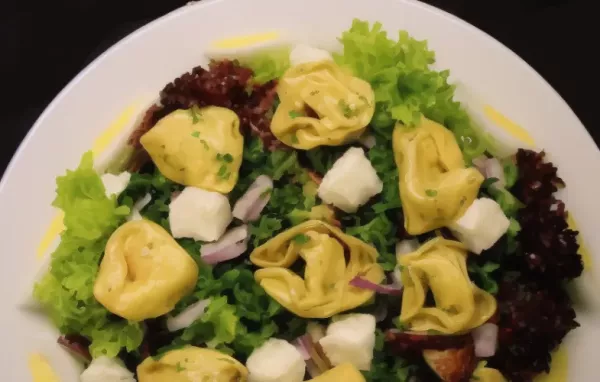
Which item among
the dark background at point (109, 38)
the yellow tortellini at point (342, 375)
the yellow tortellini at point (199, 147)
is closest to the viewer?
the yellow tortellini at point (342, 375)

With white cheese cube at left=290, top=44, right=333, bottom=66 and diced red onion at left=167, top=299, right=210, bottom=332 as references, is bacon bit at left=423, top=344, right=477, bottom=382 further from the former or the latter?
white cheese cube at left=290, top=44, right=333, bottom=66

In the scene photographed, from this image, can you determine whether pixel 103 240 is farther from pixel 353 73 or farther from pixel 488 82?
pixel 488 82

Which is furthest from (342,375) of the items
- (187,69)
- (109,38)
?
(109,38)

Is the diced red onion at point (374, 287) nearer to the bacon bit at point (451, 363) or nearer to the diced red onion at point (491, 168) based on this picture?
the bacon bit at point (451, 363)

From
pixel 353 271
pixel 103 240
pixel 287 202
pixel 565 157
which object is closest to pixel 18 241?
pixel 103 240

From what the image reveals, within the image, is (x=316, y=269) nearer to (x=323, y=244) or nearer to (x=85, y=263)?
(x=323, y=244)

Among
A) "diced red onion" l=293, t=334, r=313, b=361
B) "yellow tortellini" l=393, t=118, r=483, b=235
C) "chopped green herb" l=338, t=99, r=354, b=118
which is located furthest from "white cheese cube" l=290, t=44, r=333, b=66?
"diced red onion" l=293, t=334, r=313, b=361

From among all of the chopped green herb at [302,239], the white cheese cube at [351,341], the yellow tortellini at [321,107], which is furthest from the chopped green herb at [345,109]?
the white cheese cube at [351,341]
